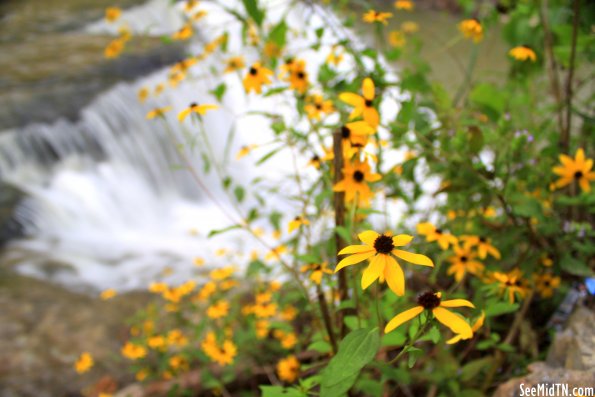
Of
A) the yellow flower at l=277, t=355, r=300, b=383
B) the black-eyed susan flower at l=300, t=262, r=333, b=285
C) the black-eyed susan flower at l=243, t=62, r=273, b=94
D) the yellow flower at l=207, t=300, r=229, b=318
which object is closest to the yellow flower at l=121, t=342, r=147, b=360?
the yellow flower at l=207, t=300, r=229, b=318

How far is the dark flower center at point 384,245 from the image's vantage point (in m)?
0.60

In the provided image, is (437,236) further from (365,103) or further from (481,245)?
(365,103)

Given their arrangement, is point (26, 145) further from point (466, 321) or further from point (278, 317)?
point (466, 321)

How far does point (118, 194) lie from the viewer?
4.05 metres

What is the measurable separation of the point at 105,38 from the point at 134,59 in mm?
1014

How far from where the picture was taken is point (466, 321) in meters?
0.58

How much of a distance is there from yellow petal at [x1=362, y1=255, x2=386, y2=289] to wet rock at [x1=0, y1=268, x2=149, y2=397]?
1.67 meters

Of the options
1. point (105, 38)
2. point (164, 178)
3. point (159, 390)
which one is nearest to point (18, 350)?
point (159, 390)

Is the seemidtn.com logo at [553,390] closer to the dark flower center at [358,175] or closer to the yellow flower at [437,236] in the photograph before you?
the yellow flower at [437,236]

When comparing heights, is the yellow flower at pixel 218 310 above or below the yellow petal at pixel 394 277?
below

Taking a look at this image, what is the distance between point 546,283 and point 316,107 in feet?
2.44

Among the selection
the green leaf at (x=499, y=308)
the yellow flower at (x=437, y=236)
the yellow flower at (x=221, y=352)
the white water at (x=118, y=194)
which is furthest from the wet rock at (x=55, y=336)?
the green leaf at (x=499, y=308)

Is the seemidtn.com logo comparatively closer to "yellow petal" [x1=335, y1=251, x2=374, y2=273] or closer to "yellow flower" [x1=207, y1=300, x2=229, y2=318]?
"yellow petal" [x1=335, y1=251, x2=374, y2=273]

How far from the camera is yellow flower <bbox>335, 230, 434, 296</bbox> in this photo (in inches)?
22.9
